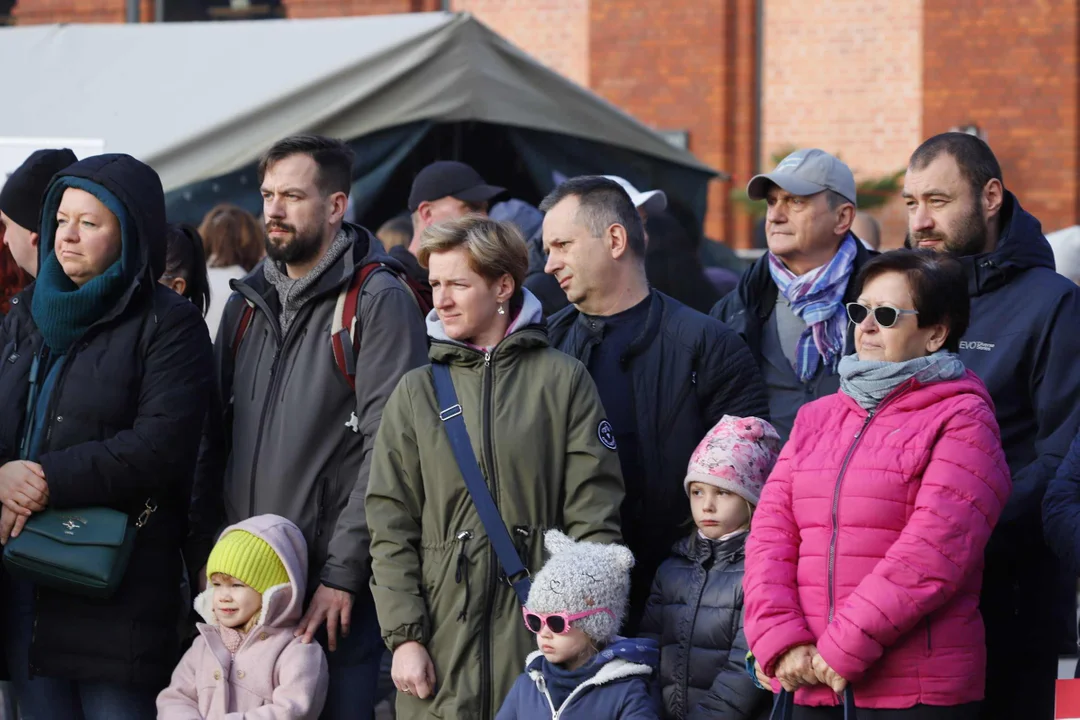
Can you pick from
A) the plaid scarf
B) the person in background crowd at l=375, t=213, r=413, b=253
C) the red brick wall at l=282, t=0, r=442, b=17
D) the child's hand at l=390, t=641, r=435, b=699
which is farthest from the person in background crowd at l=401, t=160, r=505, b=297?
the red brick wall at l=282, t=0, r=442, b=17

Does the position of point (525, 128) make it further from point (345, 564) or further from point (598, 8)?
point (598, 8)

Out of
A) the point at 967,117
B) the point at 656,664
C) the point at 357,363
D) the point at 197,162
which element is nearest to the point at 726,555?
the point at 656,664

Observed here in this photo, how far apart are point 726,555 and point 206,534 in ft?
5.71

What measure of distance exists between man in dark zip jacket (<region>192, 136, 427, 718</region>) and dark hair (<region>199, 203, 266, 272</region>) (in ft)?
7.81

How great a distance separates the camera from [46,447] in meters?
4.61

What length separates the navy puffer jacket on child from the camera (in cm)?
414

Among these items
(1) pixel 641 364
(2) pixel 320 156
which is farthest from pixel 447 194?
(1) pixel 641 364

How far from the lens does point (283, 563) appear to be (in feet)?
14.9

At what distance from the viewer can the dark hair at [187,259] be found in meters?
5.59

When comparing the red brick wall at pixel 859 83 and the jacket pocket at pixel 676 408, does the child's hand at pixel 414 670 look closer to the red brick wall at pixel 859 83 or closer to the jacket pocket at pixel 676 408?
the jacket pocket at pixel 676 408

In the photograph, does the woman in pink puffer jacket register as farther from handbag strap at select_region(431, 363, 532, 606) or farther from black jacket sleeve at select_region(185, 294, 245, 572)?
black jacket sleeve at select_region(185, 294, 245, 572)

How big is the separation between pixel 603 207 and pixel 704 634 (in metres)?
1.36

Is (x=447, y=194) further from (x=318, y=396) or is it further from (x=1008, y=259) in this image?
(x=1008, y=259)

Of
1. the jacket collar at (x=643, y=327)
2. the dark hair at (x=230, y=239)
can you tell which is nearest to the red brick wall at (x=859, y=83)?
the dark hair at (x=230, y=239)
